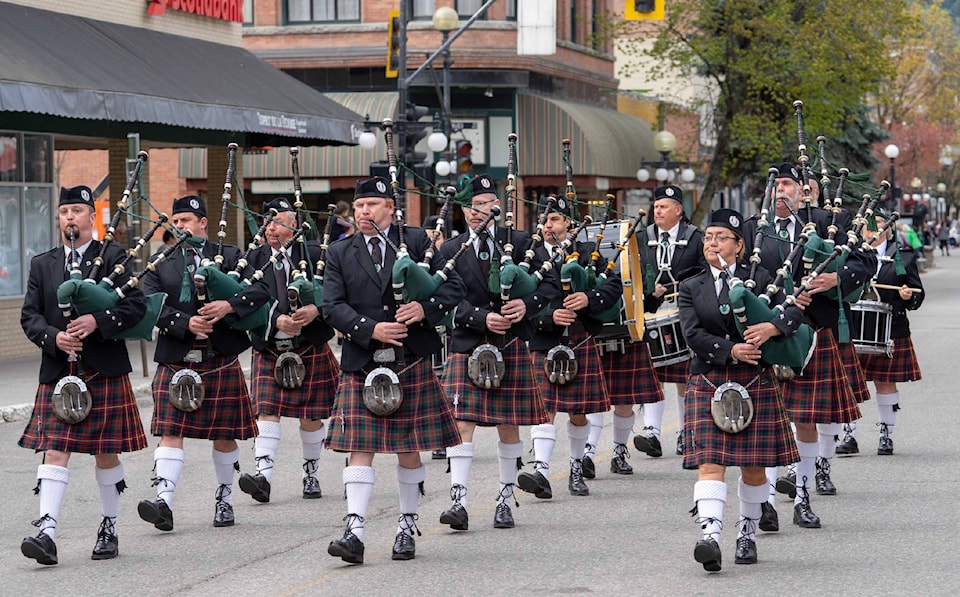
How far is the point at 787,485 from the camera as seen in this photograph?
9.16 metres

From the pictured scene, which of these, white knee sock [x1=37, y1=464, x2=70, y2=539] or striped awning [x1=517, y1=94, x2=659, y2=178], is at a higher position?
striped awning [x1=517, y1=94, x2=659, y2=178]

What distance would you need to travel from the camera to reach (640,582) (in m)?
7.03

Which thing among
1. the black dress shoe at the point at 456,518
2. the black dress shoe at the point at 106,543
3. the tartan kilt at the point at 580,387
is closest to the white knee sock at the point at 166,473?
the black dress shoe at the point at 106,543

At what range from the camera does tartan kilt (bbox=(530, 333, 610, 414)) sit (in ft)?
31.8

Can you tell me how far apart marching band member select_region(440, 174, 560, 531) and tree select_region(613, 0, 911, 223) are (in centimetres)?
2532

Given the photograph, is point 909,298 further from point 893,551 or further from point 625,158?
point 625,158

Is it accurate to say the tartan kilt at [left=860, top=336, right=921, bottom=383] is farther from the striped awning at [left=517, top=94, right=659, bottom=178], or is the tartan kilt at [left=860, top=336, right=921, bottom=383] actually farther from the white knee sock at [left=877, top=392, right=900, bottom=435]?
the striped awning at [left=517, top=94, right=659, bottom=178]

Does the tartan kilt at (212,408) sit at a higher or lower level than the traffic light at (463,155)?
lower

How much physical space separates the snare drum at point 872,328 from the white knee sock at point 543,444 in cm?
253

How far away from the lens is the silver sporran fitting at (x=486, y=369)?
8.71 meters

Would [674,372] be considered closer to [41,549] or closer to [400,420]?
[400,420]

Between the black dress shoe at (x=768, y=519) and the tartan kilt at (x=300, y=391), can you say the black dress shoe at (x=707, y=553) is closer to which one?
the black dress shoe at (x=768, y=519)

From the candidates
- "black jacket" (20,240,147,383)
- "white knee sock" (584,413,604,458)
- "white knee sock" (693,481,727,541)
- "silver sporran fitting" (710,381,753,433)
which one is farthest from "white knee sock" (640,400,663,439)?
"black jacket" (20,240,147,383)

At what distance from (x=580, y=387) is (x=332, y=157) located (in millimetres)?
23382
